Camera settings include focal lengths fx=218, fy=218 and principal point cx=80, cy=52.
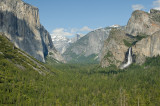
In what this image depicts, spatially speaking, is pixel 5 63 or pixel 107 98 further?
pixel 5 63

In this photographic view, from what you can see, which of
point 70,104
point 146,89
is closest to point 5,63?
point 70,104

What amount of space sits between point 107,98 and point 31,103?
54.7 meters

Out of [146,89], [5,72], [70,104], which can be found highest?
[5,72]

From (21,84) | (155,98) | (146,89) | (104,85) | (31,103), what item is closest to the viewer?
(31,103)

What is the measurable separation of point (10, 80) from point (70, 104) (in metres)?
48.6

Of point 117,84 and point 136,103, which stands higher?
point 117,84

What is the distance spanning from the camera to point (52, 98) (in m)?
148

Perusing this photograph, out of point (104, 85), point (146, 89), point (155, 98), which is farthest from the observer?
point (104, 85)

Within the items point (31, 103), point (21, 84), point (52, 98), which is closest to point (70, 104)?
point (52, 98)

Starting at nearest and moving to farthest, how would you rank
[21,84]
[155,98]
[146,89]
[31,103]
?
1. [31,103]
2. [155,98]
3. [21,84]
4. [146,89]

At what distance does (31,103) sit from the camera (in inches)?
5212

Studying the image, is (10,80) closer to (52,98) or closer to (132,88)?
(52,98)

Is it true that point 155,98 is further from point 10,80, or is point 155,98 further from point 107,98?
point 10,80

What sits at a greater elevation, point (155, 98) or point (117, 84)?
point (117, 84)
